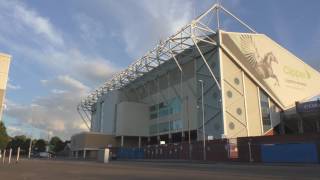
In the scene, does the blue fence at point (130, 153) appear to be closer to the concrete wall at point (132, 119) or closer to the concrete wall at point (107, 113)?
the concrete wall at point (132, 119)

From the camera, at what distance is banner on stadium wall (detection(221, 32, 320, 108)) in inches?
2795

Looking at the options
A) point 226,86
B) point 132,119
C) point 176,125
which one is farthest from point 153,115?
point 226,86

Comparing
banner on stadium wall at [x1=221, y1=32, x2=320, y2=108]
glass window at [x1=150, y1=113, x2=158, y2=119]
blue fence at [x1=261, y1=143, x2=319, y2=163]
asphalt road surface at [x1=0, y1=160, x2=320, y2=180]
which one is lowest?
asphalt road surface at [x1=0, y1=160, x2=320, y2=180]

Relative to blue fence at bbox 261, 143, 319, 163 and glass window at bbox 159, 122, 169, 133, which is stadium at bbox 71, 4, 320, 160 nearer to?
glass window at bbox 159, 122, 169, 133

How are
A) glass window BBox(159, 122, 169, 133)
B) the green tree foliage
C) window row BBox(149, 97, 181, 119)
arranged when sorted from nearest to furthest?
window row BBox(149, 97, 181, 119) → glass window BBox(159, 122, 169, 133) → the green tree foliage

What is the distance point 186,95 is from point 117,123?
27.5 m

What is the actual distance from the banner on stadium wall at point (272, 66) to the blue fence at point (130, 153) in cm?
2658

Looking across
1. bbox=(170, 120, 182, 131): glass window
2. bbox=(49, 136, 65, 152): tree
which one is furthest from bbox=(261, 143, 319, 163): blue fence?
bbox=(49, 136, 65, 152): tree

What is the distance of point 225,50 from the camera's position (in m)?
69.6

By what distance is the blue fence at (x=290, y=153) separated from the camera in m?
39.1

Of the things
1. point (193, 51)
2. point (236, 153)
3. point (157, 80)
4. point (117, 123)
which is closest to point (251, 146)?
point (236, 153)

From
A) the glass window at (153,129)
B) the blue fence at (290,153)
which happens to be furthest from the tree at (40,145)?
the blue fence at (290,153)

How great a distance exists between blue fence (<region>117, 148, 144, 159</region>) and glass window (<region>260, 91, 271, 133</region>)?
24486 millimetres

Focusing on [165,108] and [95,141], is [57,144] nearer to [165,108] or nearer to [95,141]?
[95,141]
